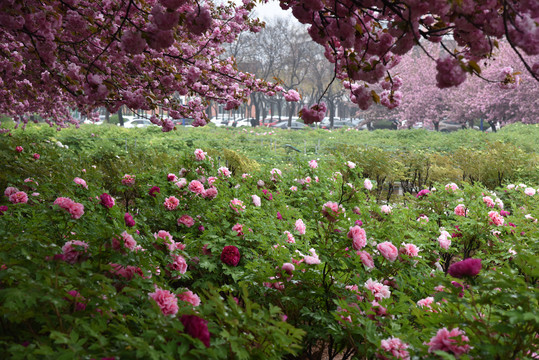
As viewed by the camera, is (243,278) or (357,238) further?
(243,278)

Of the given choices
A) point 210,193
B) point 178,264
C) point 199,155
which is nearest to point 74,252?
point 178,264

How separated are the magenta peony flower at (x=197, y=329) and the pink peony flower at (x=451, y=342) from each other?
935 millimetres

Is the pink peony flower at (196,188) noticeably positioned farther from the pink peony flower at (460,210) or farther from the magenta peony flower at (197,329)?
the pink peony flower at (460,210)

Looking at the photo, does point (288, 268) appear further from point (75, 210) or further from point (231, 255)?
point (75, 210)

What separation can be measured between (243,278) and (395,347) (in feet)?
4.02

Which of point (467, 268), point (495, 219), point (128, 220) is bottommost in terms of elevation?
point (495, 219)

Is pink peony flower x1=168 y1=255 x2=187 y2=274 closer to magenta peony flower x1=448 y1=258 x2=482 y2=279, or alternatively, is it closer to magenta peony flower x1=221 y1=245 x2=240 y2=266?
magenta peony flower x1=221 y1=245 x2=240 y2=266

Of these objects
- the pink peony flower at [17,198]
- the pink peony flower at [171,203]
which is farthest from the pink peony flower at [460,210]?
the pink peony flower at [17,198]

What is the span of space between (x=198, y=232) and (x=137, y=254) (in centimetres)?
165

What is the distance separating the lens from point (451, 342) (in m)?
1.62

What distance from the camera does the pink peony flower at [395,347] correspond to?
181 cm

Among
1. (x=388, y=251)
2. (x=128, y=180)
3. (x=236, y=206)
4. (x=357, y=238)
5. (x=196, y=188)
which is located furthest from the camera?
(x=128, y=180)

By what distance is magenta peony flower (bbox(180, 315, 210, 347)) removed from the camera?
143cm

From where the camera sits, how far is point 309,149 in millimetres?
14672
